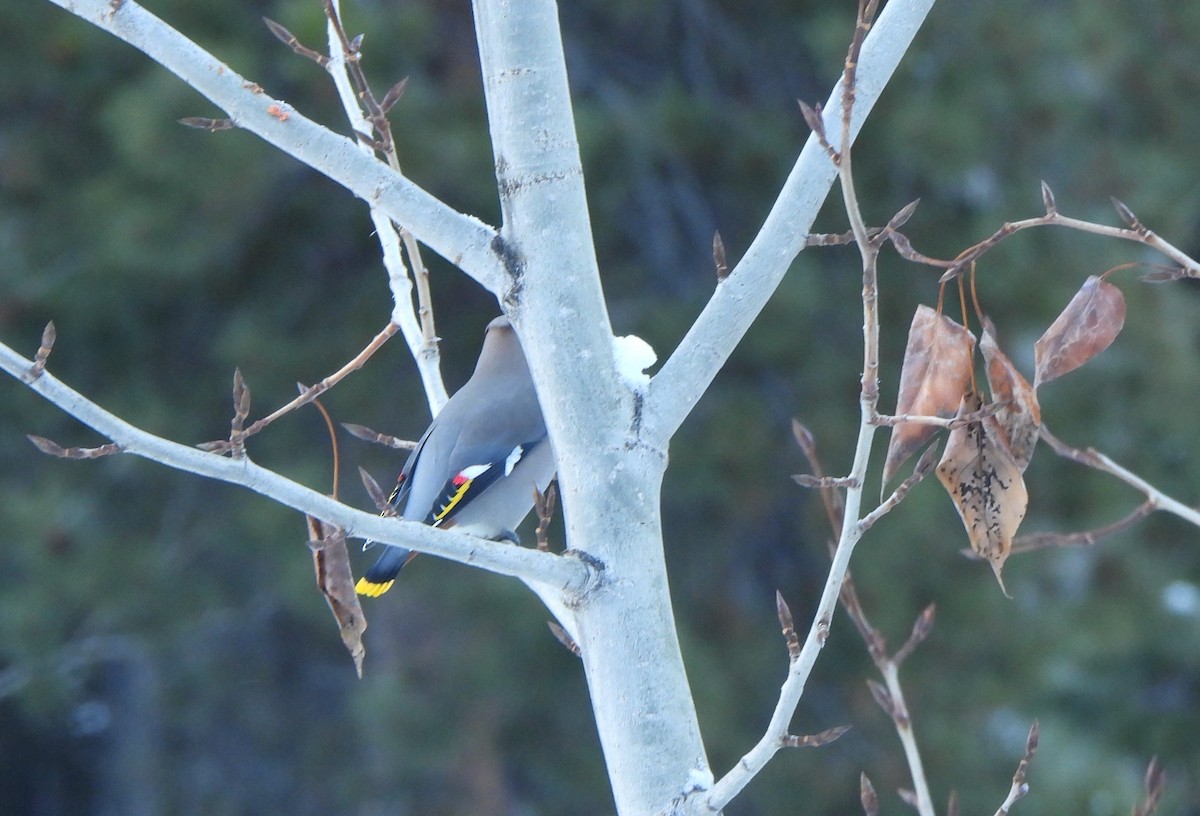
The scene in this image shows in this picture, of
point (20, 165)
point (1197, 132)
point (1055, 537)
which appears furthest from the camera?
point (1197, 132)

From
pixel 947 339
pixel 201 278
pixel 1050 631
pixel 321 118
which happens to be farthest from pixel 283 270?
pixel 947 339

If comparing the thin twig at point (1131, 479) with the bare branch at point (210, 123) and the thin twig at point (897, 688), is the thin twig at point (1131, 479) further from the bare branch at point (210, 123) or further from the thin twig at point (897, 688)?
the bare branch at point (210, 123)

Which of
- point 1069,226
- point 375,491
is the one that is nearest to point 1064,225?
point 1069,226

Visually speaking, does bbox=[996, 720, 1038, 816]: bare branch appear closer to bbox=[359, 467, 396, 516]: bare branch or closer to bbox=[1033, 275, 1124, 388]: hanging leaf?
bbox=[1033, 275, 1124, 388]: hanging leaf

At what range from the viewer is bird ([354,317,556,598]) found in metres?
3.00

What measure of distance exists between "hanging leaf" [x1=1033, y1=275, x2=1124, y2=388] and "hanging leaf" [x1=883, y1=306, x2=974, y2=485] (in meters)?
0.09

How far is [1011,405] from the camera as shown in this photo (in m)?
1.69

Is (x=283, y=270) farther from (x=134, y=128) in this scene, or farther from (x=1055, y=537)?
(x=1055, y=537)

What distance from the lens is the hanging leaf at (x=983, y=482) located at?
5.55 ft

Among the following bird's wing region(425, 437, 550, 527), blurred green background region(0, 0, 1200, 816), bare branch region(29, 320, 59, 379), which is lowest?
bare branch region(29, 320, 59, 379)

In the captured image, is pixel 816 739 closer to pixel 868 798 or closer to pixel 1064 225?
pixel 868 798

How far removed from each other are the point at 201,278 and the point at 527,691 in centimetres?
181

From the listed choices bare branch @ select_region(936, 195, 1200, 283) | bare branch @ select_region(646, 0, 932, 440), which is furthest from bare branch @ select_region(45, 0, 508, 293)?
bare branch @ select_region(936, 195, 1200, 283)

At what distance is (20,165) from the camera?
4.62m
